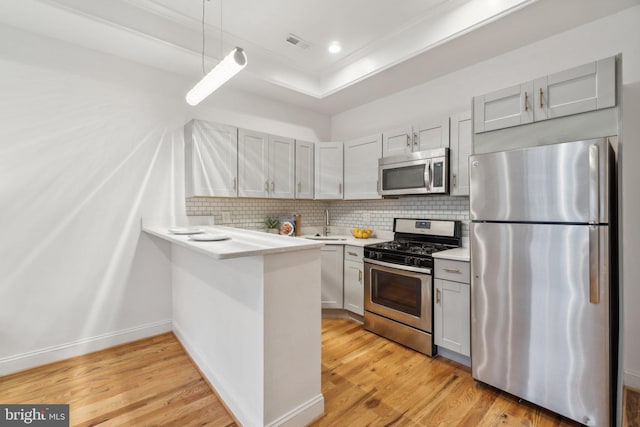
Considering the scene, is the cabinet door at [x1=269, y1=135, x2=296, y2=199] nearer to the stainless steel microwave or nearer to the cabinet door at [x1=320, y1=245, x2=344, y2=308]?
the cabinet door at [x1=320, y1=245, x2=344, y2=308]

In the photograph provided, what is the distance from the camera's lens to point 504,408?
1.95 m

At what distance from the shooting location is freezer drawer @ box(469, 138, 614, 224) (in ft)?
5.43

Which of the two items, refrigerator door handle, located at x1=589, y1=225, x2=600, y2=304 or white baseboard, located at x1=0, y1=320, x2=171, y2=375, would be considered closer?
refrigerator door handle, located at x1=589, y1=225, x2=600, y2=304

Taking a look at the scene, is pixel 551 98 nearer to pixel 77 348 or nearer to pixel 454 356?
pixel 454 356

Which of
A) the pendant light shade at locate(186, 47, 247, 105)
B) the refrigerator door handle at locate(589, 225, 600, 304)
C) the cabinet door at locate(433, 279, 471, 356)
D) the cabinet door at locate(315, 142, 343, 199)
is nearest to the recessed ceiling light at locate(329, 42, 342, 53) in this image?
the cabinet door at locate(315, 142, 343, 199)

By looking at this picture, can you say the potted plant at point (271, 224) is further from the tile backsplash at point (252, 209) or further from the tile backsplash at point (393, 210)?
the tile backsplash at point (393, 210)

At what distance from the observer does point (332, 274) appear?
11.5 ft

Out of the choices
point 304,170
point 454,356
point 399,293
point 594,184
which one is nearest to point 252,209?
point 304,170

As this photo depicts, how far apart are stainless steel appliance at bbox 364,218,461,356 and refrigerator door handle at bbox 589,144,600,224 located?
1.16m

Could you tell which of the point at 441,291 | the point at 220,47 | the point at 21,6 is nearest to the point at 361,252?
the point at 441,291

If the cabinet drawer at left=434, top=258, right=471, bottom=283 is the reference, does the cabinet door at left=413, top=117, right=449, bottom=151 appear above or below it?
above

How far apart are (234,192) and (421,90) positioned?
8.00ft

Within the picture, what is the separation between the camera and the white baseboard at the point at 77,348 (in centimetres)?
237

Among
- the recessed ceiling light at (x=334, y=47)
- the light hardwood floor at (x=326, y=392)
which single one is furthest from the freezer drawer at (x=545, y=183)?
the recessed ceiling light at (x=334, y=47)
